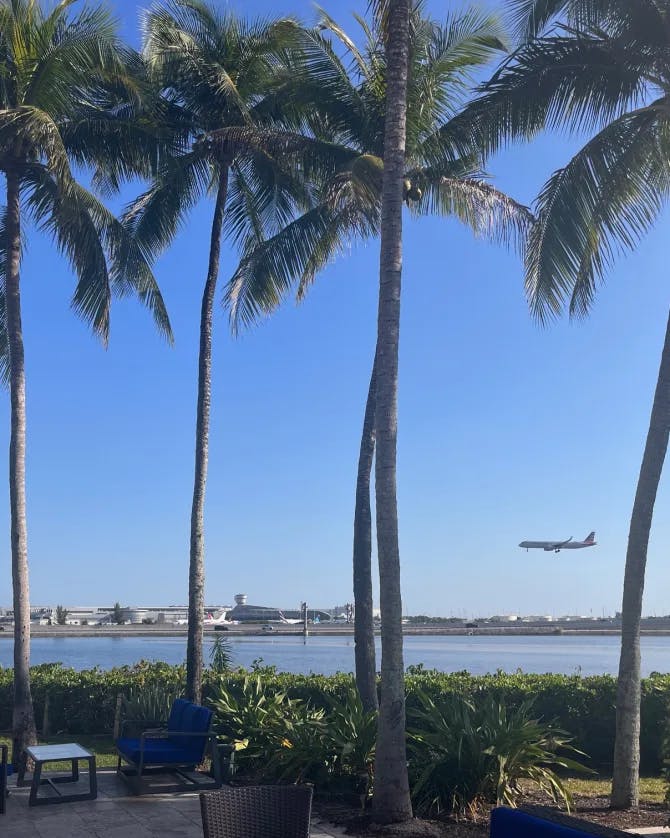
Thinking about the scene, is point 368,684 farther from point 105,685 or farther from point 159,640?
point 159,640

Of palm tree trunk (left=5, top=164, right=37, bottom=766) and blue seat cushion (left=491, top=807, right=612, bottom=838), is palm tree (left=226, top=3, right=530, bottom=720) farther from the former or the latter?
blue seat cushion (left=491, top=807, right=612, bottom=838)

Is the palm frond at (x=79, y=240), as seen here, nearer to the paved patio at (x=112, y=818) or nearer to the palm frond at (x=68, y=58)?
the palm frond at (x=68, y=58)

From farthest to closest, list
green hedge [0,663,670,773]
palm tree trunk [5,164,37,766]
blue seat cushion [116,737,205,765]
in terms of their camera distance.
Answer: green hedge [0,663,670,773] → palm tree trunk [5,164,37,766] → blue seat cushion [116,737,205,765]

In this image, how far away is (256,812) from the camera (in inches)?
197

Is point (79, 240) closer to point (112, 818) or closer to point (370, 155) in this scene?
point (370, 155)

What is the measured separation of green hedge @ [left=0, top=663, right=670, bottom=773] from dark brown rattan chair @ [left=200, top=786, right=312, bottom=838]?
5.87m

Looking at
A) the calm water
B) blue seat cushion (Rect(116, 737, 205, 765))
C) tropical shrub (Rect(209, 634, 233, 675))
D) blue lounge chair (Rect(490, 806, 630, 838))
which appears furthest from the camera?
the calm water

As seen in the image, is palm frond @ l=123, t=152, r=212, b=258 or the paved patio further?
palm frond @ l=123, t=152, r=212, b=258

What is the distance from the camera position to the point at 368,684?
1225 centimetres

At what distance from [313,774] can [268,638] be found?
201 ft

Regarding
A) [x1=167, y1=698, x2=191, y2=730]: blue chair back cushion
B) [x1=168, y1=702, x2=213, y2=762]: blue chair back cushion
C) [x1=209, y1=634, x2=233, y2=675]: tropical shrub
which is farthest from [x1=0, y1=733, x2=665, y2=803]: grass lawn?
[x1=209, y1=634, x2=233, y2=675]: tropical shrub

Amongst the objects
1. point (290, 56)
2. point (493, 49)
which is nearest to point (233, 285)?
point (290, 56)

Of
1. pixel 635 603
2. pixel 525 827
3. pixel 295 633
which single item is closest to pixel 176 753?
pixel 635 603

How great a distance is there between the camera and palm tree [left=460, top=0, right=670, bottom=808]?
9422mm
